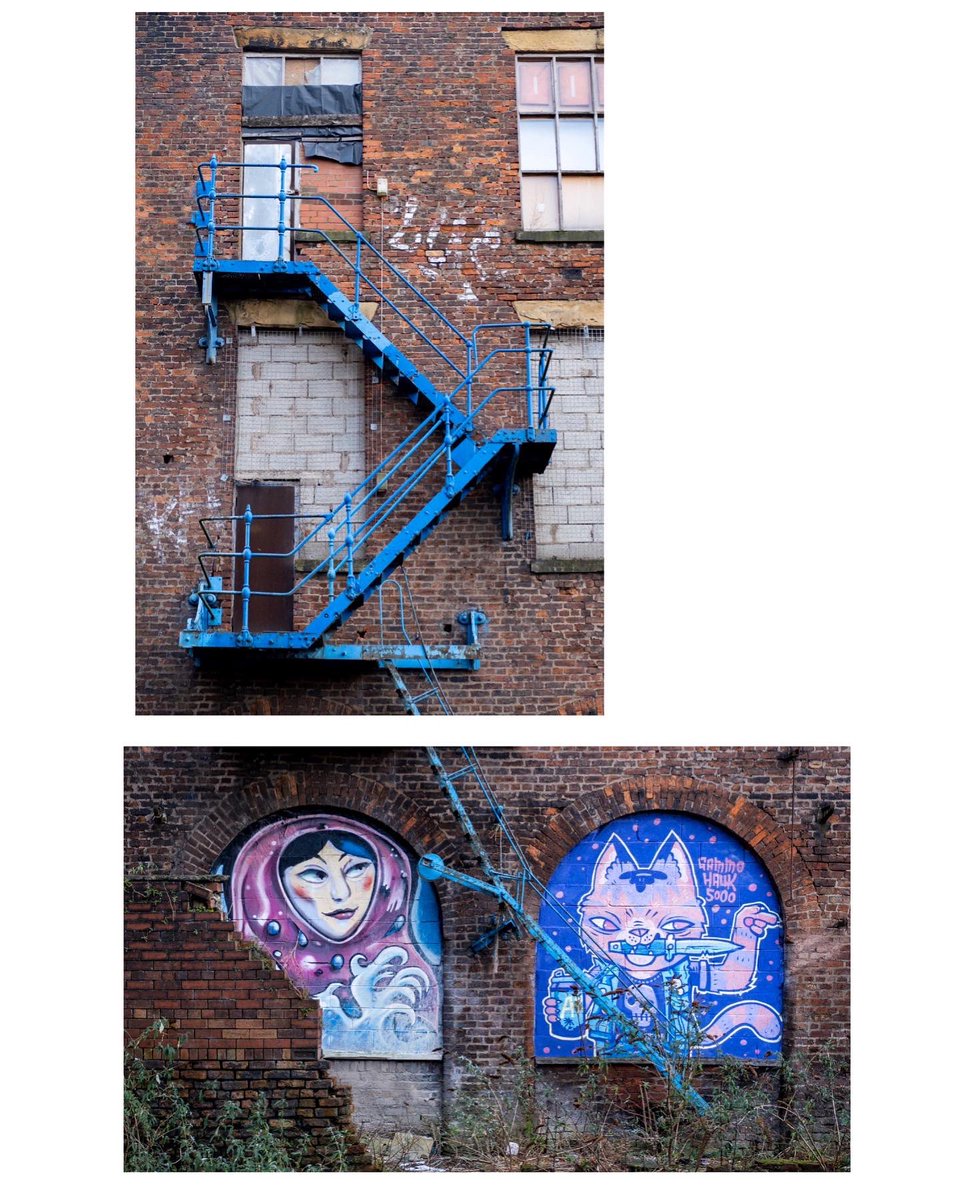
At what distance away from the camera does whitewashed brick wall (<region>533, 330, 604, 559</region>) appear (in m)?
10.1

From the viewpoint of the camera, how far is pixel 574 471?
10.1 m

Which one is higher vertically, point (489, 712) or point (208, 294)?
point (208, 294)

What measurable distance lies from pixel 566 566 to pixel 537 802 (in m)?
1.89

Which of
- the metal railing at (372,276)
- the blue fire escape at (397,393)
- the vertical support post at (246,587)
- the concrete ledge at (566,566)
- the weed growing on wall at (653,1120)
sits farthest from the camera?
the concrete ledge at (566,566)

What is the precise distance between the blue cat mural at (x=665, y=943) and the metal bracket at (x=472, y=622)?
70.4 inches

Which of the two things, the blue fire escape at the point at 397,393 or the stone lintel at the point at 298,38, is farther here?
the stone lintel at the point at 298,38

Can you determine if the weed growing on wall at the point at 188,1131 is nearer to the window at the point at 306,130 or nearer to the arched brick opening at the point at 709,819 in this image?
the arched brick opening at the point at 709,819

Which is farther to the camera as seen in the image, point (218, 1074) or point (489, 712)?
point (489, 712)

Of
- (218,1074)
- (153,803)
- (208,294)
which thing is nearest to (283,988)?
(218,1074)

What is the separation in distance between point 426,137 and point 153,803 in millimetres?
5788

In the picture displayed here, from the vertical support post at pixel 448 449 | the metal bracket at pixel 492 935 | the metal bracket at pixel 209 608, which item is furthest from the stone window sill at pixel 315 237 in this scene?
the metal bracket at pixel 492 935

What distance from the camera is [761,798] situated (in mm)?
9719

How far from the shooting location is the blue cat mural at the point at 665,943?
9.35 m

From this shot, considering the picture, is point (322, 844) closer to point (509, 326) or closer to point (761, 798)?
point (761, 798)
